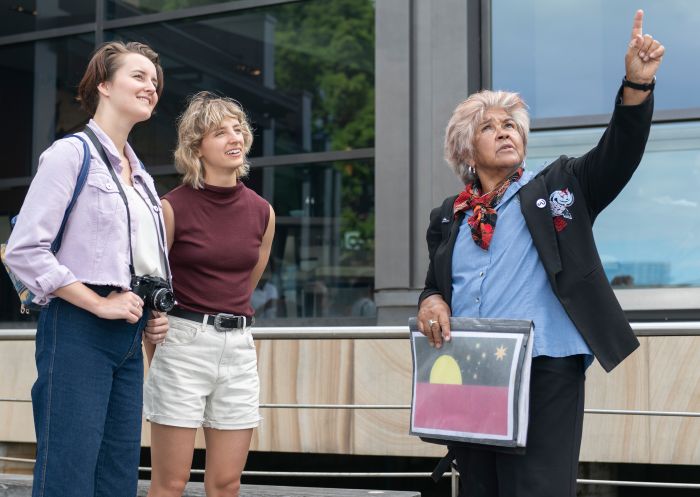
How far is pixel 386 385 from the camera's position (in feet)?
21.0

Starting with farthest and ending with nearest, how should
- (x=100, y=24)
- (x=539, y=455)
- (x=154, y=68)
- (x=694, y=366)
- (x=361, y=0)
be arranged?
(x=361, y=0), (x=100, y=24), (x=694, y=366), (x=154, y=68), (x=539, y=455)

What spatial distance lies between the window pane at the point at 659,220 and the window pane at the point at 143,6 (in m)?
4.43

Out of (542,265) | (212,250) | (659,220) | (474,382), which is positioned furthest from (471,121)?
(659,220)

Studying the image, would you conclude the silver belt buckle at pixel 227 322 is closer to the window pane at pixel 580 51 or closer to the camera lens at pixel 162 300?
the camera lens at pixel 162 300

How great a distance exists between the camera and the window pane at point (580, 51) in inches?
264

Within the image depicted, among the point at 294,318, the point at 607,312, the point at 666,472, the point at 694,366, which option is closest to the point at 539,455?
the point at 607,312

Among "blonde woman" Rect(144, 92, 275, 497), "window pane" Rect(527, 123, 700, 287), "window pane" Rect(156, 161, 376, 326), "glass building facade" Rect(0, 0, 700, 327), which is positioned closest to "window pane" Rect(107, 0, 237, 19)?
"glass building facade" Rect(0, 0, 700, 327)

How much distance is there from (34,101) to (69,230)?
7.47 meters

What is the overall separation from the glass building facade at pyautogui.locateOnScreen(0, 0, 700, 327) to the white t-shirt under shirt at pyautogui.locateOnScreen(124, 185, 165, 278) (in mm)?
3810

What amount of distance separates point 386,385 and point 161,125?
4.40m

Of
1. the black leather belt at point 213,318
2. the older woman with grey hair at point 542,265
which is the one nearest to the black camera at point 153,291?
the black leather belt at point 213,318

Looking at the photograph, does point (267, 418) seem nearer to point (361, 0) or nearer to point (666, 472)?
point (666, 472)

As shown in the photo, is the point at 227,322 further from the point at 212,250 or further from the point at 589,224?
the point at 589,224

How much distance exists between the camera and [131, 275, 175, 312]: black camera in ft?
10.4
